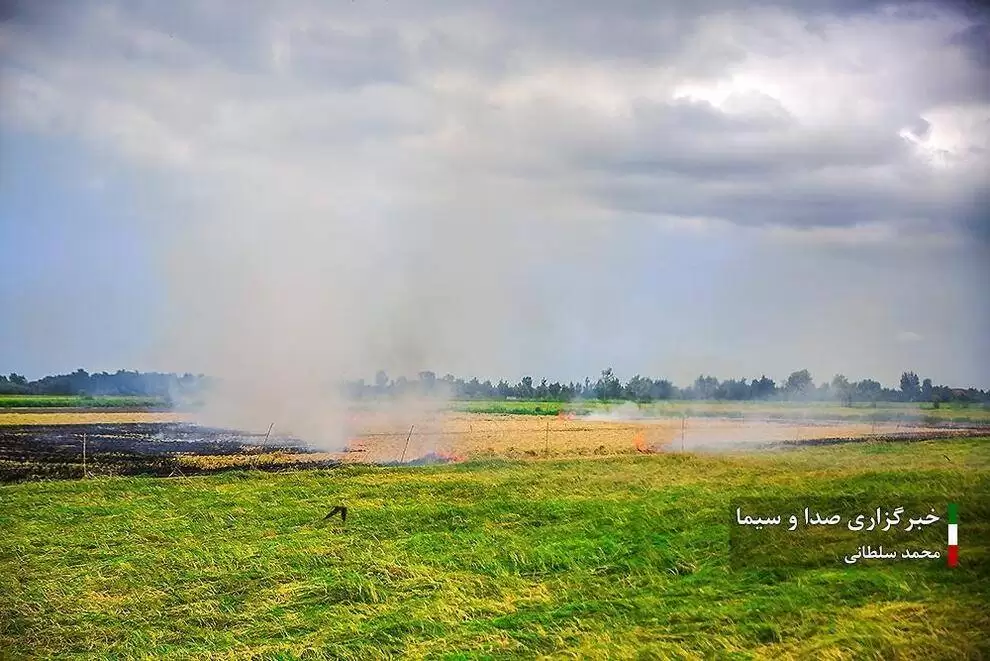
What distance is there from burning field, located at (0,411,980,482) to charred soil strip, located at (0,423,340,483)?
0.11 ft

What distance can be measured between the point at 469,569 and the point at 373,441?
914 inches

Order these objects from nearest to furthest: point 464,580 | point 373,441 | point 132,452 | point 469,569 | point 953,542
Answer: point 953,542 < point 464,580 < point 469,569 < point 132,452 < point 373,441

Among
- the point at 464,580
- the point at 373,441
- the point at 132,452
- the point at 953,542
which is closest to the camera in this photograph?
the point at 953,542

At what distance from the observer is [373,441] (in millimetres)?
34906

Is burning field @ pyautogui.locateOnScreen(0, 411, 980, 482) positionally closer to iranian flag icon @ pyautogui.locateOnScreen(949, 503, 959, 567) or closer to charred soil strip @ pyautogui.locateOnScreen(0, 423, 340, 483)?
charred soil strip @ pyautogui.locateOnScreen(0, 423, 340, 483)

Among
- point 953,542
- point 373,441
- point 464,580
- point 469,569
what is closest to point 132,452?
point 373,441

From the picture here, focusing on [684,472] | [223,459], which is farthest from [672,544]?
[223,459]

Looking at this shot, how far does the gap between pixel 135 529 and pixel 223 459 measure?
1281 centimetres

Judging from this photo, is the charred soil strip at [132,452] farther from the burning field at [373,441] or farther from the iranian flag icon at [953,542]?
the iranian flag icon at [953,542]

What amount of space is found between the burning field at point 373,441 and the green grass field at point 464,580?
7540 mm

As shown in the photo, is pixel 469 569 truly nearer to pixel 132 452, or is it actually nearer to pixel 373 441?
pixel 132 452

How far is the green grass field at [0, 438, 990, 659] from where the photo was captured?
911cm

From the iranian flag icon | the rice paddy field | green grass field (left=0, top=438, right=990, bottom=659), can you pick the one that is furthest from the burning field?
the iranian flag icon

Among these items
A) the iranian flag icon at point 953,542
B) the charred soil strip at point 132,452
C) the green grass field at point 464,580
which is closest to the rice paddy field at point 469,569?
the green grass field at point 464,580
